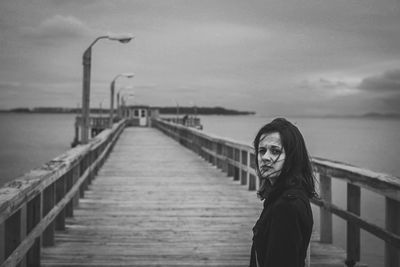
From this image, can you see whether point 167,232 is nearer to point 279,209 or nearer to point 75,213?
point 75,213

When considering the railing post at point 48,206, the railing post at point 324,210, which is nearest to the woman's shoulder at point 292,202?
the railing post at point 324,210

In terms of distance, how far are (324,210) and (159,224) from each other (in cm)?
235

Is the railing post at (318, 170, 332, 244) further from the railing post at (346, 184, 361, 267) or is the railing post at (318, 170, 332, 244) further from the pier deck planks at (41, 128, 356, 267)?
the railing post at (346, 184, 361, 267)

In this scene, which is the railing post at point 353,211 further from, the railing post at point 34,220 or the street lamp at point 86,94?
the street lamp at point 86,94

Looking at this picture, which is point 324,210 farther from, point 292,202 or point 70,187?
point 292,202

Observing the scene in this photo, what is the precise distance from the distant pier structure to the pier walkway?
12 mm

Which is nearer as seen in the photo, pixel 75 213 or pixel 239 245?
pixel 239 245

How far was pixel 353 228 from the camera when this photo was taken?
470 centimetres

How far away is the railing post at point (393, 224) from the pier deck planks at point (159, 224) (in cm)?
113

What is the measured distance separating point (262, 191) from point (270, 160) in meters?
0.19

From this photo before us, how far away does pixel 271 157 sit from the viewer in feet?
6.23

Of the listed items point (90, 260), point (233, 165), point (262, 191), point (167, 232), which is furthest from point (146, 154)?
point (262, 191)

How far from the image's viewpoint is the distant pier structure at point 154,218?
380 centimetres

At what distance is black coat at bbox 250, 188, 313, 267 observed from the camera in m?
1.68
